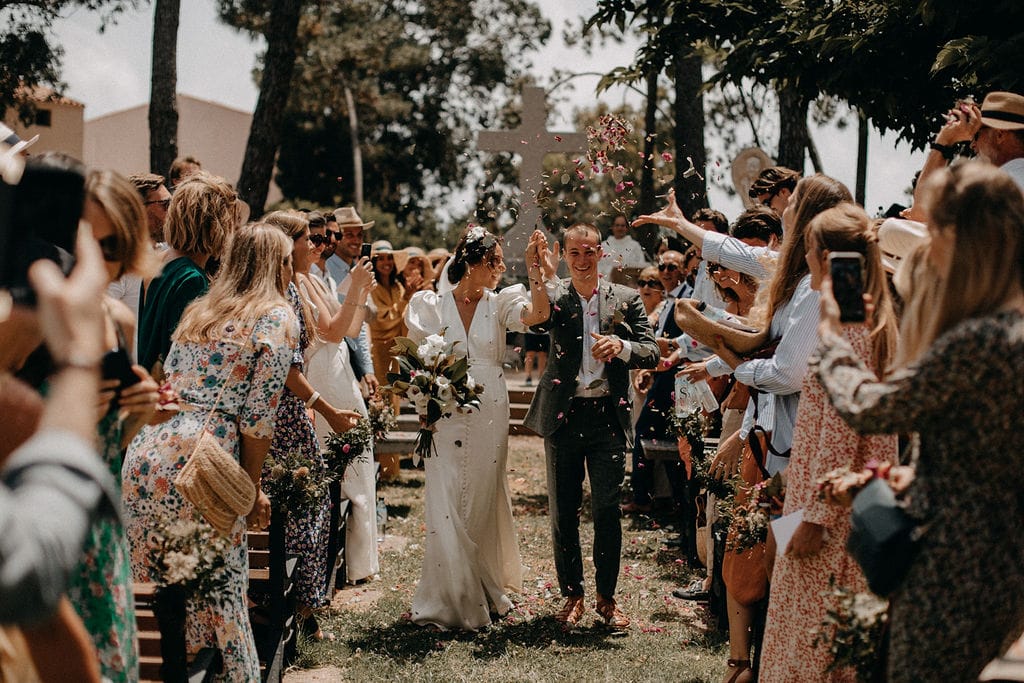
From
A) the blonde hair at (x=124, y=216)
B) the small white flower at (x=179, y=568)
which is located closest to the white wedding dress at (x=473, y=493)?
the small white flower at (x=179, y=568)

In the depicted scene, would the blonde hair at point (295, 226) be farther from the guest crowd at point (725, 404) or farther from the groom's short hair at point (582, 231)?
the groom's short hair at point (582, 231)

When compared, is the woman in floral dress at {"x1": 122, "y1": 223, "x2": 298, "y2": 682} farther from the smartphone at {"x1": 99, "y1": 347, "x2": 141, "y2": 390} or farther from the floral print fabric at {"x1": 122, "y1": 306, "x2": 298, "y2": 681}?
the smartphone at {"x1": 99, "y1": 347, "x2": 141, "y2": 390}

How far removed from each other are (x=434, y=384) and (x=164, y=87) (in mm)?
8903

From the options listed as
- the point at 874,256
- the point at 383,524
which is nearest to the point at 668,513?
the point at 383,524

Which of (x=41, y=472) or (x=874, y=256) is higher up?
(x=874, y=256)

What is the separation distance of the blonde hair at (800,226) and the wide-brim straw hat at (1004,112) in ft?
3.03

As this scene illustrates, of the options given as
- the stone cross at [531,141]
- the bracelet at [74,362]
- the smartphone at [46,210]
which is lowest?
the bracelet at [74,362]

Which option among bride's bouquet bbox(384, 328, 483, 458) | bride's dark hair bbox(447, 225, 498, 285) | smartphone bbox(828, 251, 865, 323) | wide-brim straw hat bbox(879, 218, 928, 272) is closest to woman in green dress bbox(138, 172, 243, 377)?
bride's bouquet bbox(384, 328, 483, 458)

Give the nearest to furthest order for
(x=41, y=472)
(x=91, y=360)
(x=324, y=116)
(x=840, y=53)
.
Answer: (x=41, y=472) → (x=91, y=360) → (x=840, y=53) → (x=324, y=116)

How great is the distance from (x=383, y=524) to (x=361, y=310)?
9.06 ft

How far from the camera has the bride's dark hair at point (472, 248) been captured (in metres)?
6.47

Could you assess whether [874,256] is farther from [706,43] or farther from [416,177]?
[416,177]

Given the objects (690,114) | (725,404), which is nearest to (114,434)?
(725,404)

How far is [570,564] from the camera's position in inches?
256
